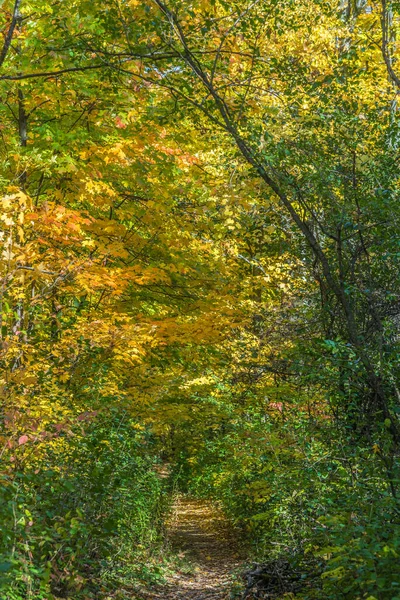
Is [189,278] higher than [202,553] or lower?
higher

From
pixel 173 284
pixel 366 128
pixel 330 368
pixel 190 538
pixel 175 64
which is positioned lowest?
pixel 190 538

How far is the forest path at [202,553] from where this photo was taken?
792 cm

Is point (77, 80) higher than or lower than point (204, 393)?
higher

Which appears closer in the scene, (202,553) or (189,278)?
(189,278)

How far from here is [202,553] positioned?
11648 mm

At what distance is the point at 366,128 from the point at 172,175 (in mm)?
3978

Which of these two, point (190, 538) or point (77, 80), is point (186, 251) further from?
point (190, 538)

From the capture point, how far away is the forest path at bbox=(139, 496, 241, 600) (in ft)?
26.0

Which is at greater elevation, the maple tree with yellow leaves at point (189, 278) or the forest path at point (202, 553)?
the maple tree with yellow leaves at point (189, 278)

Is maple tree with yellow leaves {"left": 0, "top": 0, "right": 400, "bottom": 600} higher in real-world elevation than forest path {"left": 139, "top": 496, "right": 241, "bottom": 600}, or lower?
higher

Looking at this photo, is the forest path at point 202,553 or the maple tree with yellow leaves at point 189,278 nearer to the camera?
the maple tree with yellow leaves at point 189,278

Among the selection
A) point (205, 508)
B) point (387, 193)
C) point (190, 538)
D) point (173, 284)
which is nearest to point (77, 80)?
point (173, 284)

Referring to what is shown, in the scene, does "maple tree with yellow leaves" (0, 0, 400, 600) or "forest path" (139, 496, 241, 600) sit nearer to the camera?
"maple tree with yellow leaves" (0, 0, 400, 600)

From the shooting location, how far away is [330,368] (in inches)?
230
